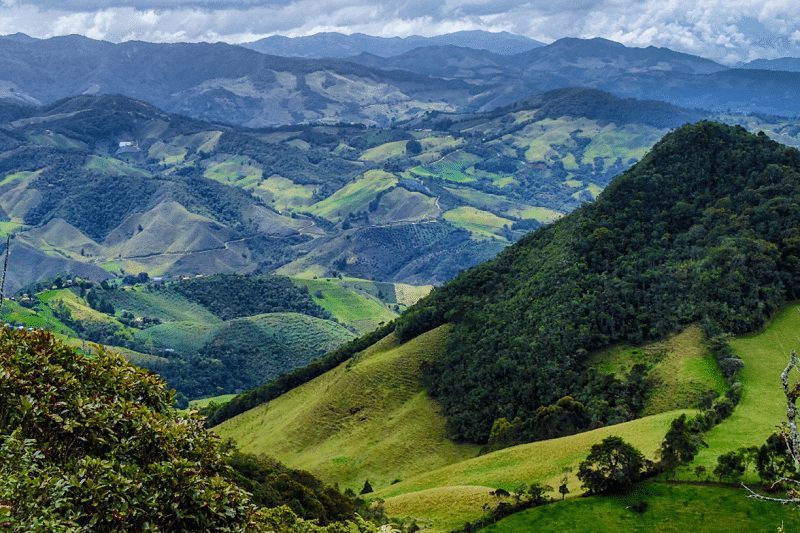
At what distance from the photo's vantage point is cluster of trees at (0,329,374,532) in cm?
2325

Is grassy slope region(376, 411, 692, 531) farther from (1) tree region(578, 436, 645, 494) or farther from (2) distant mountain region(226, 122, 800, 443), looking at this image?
(2) distant mountain region(226, 122, 800, 443)

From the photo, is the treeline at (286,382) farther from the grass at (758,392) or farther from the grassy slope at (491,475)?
the grass at (758,392)

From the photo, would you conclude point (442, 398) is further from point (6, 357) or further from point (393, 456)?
point (6, 357)

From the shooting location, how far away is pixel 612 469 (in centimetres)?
5944

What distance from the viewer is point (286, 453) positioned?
101500 millimetres

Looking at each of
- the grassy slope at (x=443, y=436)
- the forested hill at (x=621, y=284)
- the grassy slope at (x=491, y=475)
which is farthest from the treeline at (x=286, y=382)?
the grassy slope at (x=491, y=475)

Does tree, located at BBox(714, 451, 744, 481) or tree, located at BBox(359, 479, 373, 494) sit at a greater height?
tree, located at BBox(714, 451, 744, 481)

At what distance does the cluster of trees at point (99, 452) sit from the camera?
23250 millimetres

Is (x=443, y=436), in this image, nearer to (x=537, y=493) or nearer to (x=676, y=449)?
(x=537, y=493)

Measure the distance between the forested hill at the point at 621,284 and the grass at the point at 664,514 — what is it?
80.2 ft

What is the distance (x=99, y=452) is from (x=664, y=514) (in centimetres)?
4273

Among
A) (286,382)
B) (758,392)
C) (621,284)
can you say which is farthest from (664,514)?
(286,382)

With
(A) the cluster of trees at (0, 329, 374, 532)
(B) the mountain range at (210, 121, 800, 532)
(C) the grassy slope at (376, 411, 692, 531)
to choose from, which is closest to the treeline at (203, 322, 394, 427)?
(B) the mountain range at (210, 121, 800, 532)

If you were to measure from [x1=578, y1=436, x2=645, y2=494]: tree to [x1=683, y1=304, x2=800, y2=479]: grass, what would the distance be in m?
4.19
